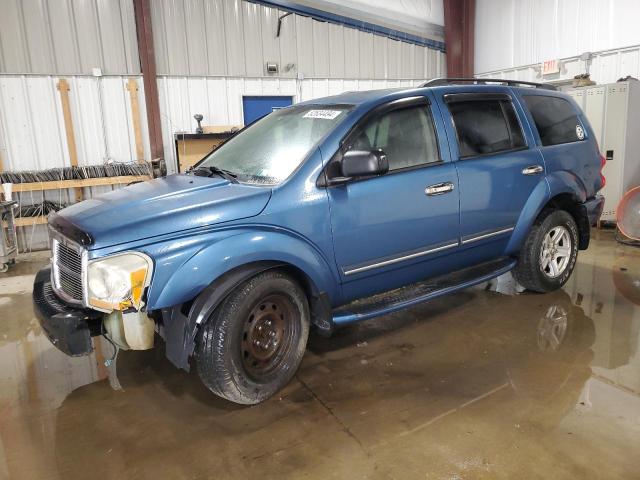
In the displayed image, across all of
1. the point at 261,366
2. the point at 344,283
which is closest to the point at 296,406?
the point at 261,366

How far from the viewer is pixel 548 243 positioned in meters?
4.03

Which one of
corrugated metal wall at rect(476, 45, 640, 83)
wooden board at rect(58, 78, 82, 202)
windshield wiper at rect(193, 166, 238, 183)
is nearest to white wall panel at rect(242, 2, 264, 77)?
wooden board at rect(58, 78, 82, 202)

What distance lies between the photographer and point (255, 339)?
2645mm

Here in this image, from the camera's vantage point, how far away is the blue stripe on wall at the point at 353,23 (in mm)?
8766

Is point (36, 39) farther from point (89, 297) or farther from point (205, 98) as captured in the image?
point (89, 297)

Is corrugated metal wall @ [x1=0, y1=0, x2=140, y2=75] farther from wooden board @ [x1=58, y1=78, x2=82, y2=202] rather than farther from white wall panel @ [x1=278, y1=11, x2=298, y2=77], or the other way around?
white wall panel @ [x1=278, y1=11, x2=298, y2=77]

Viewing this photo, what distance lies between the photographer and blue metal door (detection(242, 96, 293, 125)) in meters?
8.74

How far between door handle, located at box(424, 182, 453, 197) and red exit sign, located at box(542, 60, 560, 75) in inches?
269

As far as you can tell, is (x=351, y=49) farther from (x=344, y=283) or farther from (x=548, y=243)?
(x=344, y=283)

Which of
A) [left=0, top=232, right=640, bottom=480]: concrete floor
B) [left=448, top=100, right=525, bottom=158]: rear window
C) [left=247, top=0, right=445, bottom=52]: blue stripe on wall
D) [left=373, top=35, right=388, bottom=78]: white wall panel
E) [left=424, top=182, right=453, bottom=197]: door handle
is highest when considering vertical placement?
[left=247, top=0, right=445, bottom=52]: blue stripe on wall

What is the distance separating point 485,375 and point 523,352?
0.45 meters

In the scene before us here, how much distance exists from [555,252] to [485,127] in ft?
4.50

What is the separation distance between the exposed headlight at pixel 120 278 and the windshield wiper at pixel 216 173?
0.80m

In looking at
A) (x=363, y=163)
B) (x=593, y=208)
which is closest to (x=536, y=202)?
(x=593, y=208)
